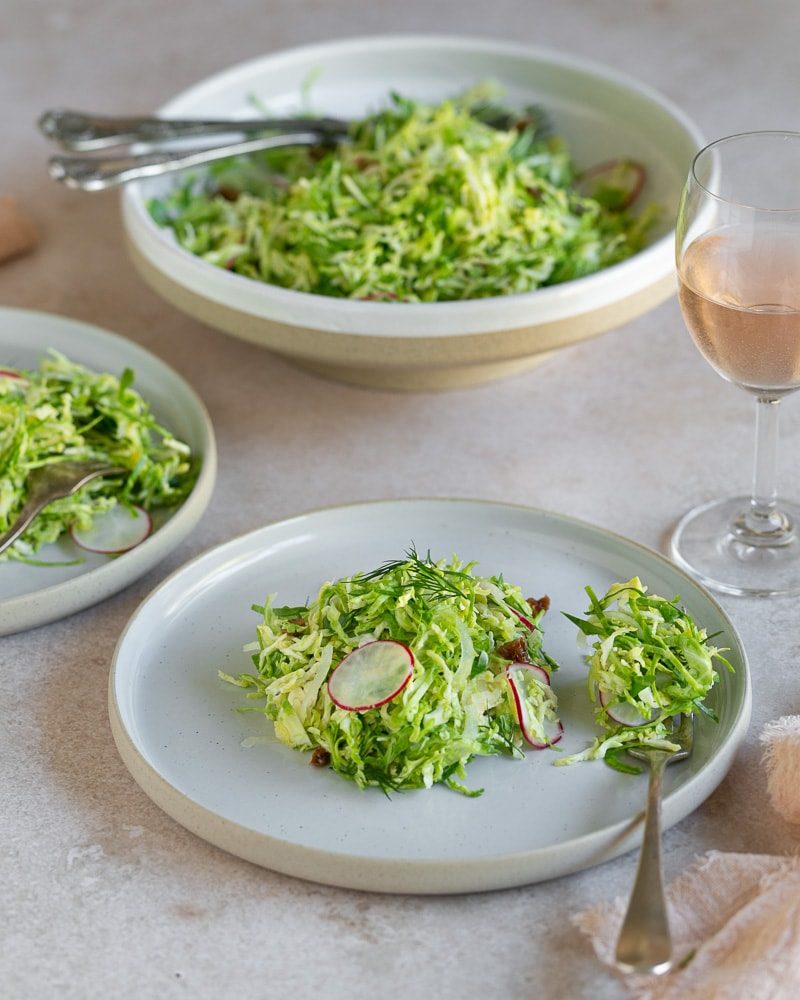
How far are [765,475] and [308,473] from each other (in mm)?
684

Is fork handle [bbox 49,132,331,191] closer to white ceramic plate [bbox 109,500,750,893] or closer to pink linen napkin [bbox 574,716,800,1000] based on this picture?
white ceramic plate [bbox 109,500,750,893]

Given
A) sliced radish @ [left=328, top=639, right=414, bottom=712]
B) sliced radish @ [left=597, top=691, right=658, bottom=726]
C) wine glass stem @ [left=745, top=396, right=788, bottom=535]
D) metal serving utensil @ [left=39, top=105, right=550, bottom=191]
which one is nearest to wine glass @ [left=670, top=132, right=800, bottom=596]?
wine glass stem @ [left=745, top=396, right=788, bottom=535]

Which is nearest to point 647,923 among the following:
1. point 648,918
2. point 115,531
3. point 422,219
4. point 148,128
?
point 648,918

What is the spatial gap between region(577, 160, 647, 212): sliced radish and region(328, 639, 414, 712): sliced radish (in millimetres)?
1318

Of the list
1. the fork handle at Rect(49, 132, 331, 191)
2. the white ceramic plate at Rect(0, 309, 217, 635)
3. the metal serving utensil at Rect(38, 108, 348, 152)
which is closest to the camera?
the white ceramic plate at Rect(0, 309, 217, 635)

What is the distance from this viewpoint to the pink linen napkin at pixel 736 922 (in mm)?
1144

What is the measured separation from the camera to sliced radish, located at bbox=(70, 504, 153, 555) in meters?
1.77

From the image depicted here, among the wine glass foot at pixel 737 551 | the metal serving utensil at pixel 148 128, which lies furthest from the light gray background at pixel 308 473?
the metal serving utensil at pixel 148 128

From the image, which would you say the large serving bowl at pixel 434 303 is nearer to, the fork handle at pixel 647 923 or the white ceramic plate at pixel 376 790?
the white ceramic plate at pixel 376 790

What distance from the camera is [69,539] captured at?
1.82m

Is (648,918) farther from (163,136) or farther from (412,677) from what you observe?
(163,136)

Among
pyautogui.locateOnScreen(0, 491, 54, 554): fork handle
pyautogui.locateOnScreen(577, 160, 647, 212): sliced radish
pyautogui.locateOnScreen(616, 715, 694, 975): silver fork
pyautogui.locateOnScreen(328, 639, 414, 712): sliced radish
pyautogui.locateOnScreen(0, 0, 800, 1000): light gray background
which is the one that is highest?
pyautogui.locateOnScreen(328, 639, 414, 712): sliced radish

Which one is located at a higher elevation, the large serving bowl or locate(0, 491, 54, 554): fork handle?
the large serving bowl

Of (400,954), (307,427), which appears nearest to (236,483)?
(307,427)
